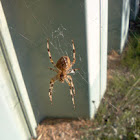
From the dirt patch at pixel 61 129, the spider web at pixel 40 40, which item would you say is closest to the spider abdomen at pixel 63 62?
the spider web at pixel 40 40

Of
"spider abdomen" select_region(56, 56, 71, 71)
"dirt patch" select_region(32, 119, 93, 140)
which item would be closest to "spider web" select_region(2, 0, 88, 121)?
"spider abdomen" select_region(56, 56, 71, 71)

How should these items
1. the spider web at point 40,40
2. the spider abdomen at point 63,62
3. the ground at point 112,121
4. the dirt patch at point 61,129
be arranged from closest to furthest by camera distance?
1. the spider web at point 40,40
2. the spider abdomen at point 63,62
3. the ground at point 112,121
4. the dirt patch at point 61,129

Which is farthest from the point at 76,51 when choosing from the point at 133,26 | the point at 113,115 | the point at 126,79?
the point at 133,26

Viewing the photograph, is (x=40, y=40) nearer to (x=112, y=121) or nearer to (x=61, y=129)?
(x=61, y=129)

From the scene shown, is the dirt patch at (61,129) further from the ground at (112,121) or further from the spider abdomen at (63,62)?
the spider abdomen at (63,62)

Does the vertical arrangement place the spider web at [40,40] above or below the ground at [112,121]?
above

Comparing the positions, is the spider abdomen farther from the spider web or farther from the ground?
the ground

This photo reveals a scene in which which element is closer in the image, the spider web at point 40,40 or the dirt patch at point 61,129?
the spider web at point 40,40

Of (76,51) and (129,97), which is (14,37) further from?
(129,97)

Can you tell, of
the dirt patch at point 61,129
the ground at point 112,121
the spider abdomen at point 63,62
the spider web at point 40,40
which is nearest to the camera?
the spider web at point 40,40
